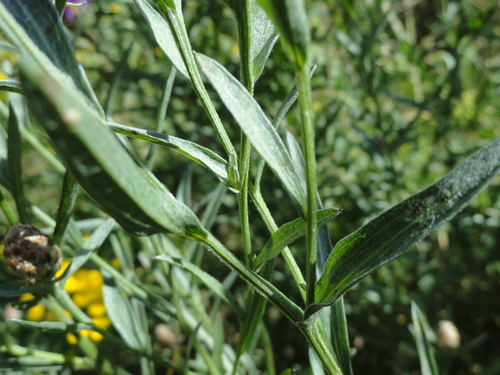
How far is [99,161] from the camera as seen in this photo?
0.27 meters

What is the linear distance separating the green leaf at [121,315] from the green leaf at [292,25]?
576mm

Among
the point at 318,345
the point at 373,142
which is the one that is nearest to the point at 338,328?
the point at 318,345

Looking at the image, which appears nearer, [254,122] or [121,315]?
[254,122]

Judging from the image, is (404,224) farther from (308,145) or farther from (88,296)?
(88,296)

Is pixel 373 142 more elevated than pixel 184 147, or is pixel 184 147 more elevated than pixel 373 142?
pixel 373 142

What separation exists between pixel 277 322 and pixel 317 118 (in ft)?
2.15

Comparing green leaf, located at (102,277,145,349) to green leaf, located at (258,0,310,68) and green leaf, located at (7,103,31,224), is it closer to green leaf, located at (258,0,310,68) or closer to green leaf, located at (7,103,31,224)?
green leaf, located at (7,103,31,224)

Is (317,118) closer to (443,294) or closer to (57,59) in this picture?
(443,294)

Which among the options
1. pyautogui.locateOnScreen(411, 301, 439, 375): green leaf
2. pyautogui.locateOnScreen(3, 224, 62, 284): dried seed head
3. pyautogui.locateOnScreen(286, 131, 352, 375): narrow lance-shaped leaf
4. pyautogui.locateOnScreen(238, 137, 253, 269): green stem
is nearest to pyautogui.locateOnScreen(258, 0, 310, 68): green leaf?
pyautogui.locateOnScreen(238, 137, 253, 269): green stem

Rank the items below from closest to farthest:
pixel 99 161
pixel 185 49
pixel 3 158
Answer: pixel 99 161 < pixel 185 49 < pixel 3 158

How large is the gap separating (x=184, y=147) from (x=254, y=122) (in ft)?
0.29

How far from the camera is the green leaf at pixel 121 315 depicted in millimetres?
752

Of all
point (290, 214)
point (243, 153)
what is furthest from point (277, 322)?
point (243, 153)

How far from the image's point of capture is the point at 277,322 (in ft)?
5.28
